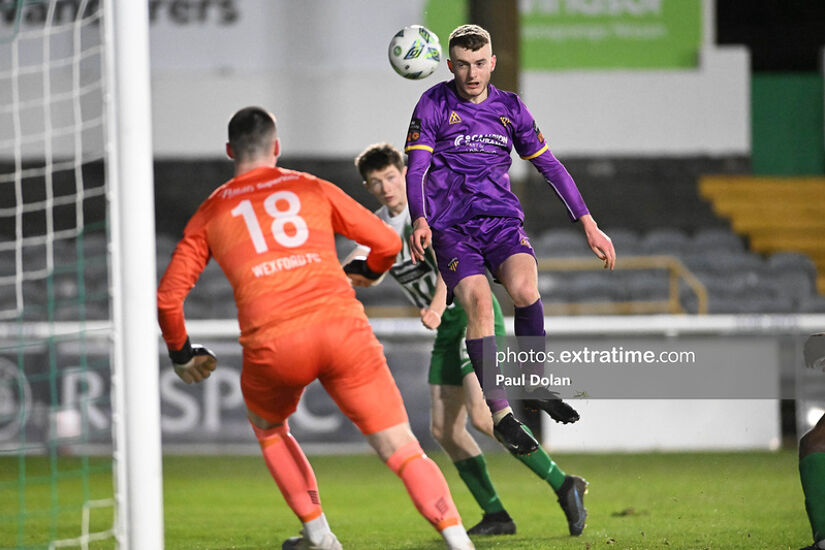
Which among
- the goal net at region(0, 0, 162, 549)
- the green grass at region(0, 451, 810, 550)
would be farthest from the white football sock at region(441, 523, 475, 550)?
the goal net at region(0, 0, 162, 549)

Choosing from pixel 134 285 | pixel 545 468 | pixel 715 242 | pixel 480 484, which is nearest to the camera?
pixel 134 285

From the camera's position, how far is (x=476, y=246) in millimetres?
4484

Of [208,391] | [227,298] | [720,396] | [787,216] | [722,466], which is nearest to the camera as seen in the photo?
[722,466]

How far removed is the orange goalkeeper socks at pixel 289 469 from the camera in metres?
4.19

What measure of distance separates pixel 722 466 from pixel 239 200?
4.90 meters

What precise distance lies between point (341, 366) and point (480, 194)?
1162 millimetres

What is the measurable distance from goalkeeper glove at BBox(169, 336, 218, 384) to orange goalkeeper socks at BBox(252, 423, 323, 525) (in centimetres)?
34

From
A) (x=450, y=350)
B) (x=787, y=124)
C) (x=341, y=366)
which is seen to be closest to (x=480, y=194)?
(x=450, y=350)

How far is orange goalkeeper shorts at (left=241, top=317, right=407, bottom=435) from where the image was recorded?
3.70 meters

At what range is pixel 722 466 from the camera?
746 centimetres

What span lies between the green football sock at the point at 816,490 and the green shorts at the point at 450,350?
5.30ft

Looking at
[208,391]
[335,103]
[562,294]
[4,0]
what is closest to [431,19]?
[335,103]

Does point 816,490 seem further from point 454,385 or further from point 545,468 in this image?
point 454,385

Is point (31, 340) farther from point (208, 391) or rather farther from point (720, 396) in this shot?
point (720, 396)
